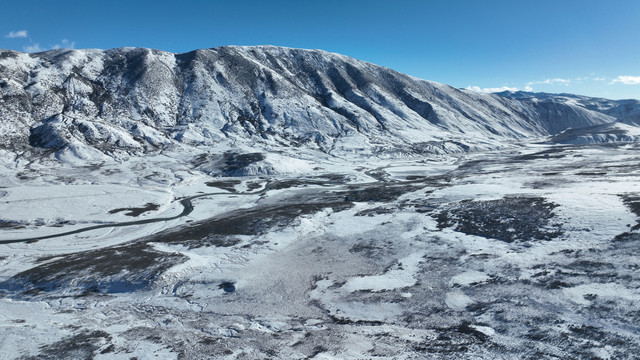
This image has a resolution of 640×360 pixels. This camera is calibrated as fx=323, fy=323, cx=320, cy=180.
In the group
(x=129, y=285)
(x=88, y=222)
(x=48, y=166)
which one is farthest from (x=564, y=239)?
(x=48, y=166)

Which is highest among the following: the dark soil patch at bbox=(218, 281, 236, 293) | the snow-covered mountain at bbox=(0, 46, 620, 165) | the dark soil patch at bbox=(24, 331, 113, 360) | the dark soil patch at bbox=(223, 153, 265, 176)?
the snow-covered mountain at bbox=(0, 46, 620, 165)

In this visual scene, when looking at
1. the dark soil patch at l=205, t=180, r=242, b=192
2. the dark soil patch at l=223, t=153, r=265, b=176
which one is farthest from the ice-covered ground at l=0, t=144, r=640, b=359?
the dark soil patch at l=223, t=153, r=265, b=176

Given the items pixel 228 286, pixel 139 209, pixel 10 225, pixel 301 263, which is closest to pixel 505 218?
pixel 301 263

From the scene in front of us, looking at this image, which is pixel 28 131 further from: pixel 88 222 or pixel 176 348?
pixel 176 348

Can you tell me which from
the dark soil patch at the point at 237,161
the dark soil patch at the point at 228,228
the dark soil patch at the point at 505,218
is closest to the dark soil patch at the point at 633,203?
the dark soil patch at the point at 505,218

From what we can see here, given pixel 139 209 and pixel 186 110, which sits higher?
pixel 186 110

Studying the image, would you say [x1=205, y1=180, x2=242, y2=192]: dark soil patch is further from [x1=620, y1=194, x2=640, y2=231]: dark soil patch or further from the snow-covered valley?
[x1=620, y1=194, x2=640, y2=231]: dark soil patch

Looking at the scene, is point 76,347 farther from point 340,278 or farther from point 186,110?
point 186,110
